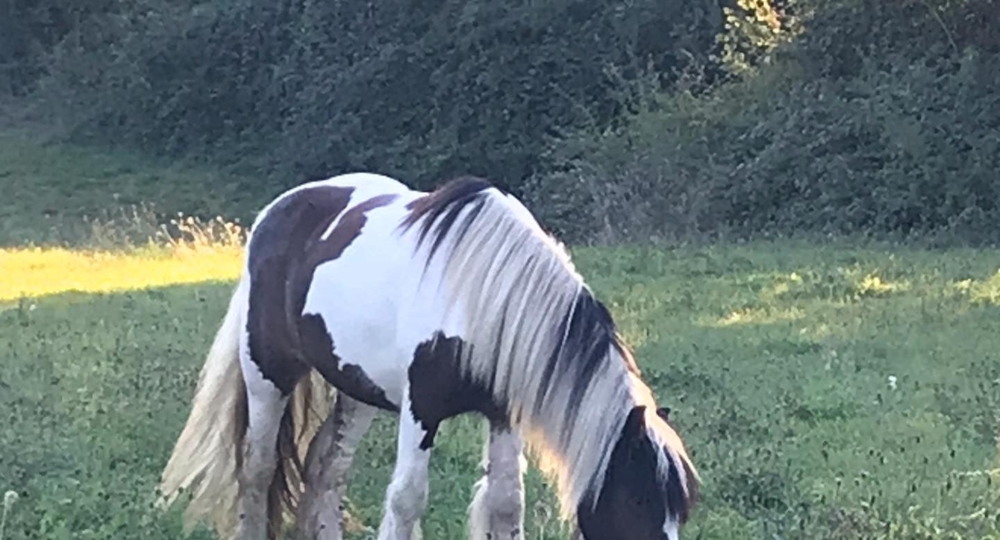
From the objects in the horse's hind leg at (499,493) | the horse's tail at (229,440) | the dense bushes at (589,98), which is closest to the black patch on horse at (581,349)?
the horse's hind leg at (499,493)

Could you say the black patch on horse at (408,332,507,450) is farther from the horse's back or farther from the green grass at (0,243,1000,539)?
the green grass at (0,243,1000,539)

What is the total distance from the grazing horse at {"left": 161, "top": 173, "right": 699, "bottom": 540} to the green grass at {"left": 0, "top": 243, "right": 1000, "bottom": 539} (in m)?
0.33

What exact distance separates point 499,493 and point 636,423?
881 mm

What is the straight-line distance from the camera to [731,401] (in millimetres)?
6781

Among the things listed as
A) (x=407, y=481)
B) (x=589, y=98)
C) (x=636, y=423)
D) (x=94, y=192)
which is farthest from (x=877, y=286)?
(x=94, y=192)

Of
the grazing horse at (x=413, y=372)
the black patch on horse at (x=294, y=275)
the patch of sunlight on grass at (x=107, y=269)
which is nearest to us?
the grazing horse at (x=413, y=372)

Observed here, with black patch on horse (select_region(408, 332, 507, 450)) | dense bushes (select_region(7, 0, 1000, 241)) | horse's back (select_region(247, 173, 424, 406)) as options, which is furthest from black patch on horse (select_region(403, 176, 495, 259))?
dense bushes (select_region(7, 0, 1000, 241))

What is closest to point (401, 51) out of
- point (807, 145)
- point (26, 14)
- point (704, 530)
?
point (807, 145)

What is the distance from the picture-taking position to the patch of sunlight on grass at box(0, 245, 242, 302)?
1202 cm

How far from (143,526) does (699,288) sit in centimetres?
606

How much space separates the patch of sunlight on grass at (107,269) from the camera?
39.4 feet

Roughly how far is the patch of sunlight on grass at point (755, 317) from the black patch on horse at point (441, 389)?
4.97 m

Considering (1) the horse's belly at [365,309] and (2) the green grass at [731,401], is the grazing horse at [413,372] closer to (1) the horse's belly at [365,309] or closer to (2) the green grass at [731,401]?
(1) the horse's belly at [365,309]

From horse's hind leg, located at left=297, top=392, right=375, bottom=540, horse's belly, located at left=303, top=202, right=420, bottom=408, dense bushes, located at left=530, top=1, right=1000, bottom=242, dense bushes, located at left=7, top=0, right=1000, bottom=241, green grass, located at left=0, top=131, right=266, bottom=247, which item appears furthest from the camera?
green grass, located at left=0, top=131, right=266, bottom=247
